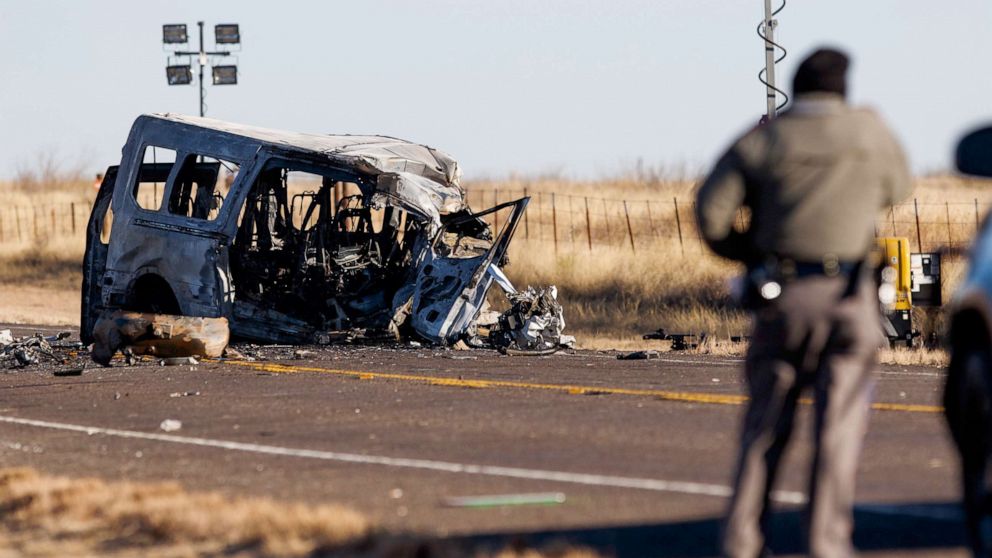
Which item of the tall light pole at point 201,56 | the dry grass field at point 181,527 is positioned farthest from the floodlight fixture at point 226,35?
the dry grass field at point 181,527

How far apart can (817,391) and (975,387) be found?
531 mm

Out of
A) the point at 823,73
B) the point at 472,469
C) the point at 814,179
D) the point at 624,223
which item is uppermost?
the point at 823,73

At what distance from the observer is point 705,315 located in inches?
1031

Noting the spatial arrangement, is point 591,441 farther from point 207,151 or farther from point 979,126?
point 207,151

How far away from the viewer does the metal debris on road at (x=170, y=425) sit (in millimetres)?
11562

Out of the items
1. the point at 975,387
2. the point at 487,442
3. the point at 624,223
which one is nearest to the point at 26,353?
the point at 487,442

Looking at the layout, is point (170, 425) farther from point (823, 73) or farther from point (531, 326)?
point (531, 326)

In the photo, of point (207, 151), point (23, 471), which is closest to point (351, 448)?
point (23, 471)

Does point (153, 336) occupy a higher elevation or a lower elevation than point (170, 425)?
lower

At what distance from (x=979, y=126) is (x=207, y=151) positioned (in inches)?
521

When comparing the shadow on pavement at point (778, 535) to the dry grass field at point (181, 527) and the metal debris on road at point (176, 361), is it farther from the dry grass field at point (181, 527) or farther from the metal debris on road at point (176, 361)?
the metal debris on road at point (176, 361)

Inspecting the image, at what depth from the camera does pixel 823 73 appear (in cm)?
582

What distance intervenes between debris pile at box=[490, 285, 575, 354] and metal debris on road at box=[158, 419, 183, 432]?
6.88 m

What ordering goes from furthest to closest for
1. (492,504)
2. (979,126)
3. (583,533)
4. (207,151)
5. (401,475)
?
(207,151), (401,475), (492,504), (583,533), (979,126)
